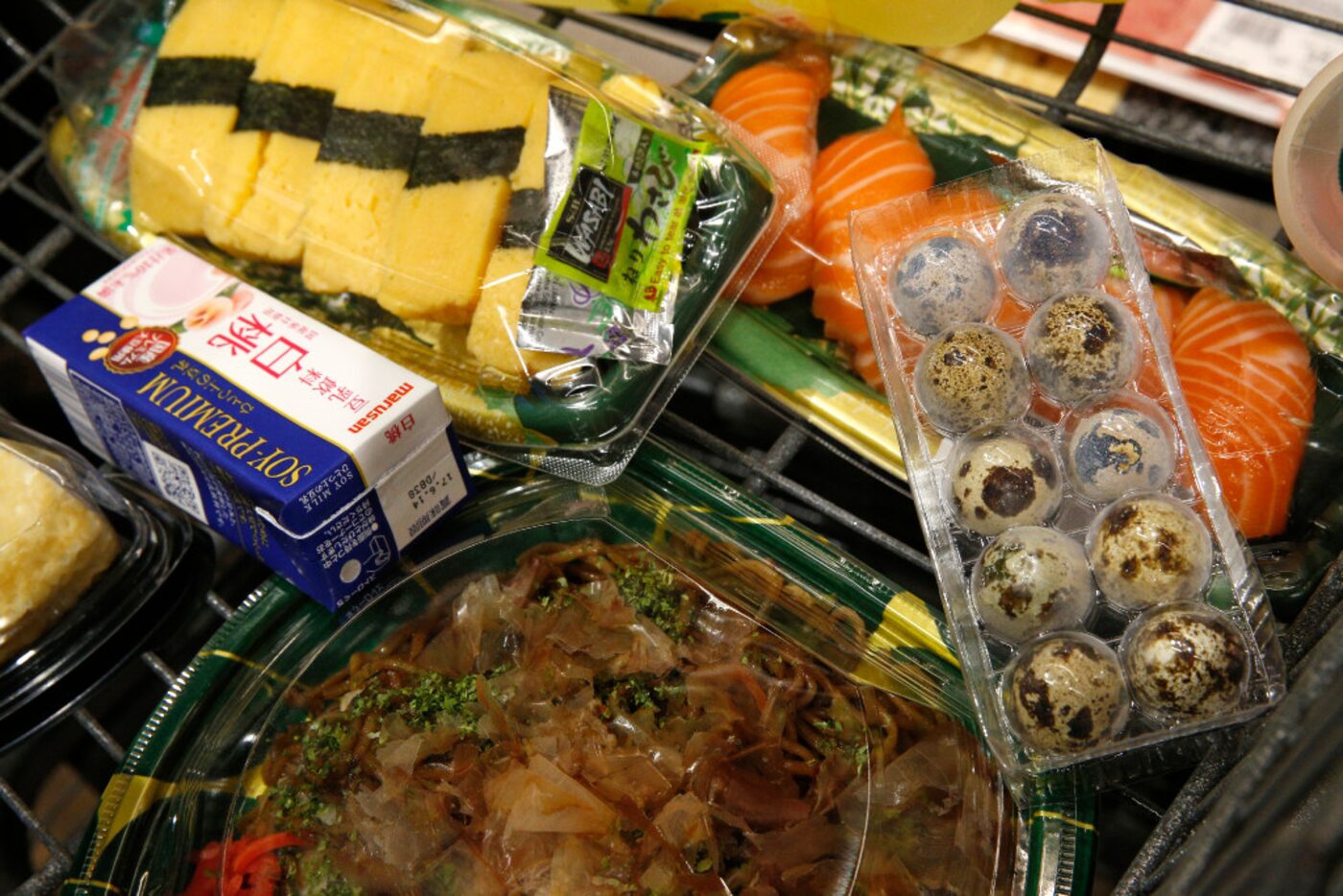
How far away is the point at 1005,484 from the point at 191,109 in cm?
109

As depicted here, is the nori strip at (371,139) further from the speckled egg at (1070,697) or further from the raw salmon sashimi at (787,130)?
the speckled egg at (1070,697)

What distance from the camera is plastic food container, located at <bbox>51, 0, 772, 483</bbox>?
124 centimetres

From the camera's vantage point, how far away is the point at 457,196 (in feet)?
4.19

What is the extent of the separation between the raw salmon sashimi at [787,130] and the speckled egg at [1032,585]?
0.47 metres

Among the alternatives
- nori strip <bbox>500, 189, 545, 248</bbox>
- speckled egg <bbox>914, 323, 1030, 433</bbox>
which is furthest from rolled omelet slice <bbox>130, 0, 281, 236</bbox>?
speckled egg <bbox>914, 323, 1030, 433</bbox>

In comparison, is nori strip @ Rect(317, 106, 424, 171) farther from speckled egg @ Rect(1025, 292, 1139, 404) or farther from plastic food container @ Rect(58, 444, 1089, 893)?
speckled egg @ Rect(1025, 292, 1139, 404)

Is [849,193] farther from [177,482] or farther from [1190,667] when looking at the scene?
[177,482]

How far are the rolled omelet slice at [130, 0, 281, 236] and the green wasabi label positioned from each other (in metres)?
0.43

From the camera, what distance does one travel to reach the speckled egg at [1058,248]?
1.11 metres

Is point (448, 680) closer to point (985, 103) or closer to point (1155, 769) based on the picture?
point (1155, 769)

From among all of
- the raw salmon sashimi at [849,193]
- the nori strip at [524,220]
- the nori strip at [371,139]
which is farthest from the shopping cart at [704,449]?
the nori strip at [371,139]

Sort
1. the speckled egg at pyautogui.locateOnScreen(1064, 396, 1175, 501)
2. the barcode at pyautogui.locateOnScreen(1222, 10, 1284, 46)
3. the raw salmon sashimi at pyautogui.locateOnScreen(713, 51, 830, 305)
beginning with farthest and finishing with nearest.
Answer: the barcode at pyautogui.locateOnScreen(1222, 10, 1284, 46), the raw salmon sashimi at pyautogui.locateOnScreen(713, 51, 830, 305), the speckled egg at pyautogui.locateOnScreen(1064, 396, 1175, 501)

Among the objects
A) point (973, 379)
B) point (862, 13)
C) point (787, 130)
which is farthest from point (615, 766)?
point (862, 13)

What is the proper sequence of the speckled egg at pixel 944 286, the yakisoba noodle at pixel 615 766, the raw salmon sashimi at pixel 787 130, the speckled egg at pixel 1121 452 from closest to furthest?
the yakisoba noodle at pixel 615 766, the speckled egg at pixel 1121 452, the speckled egg at pixel 944 286, the raw salmon sashimi at pixel 787 130
